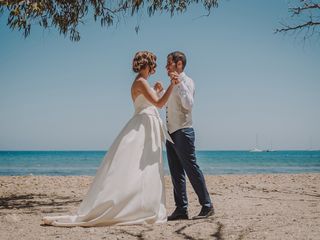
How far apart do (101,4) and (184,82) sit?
3618 mm

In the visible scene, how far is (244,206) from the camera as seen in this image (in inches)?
253

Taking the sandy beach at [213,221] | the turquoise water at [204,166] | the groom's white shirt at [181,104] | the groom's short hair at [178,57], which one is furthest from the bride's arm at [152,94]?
the turquoise water at [204,166]

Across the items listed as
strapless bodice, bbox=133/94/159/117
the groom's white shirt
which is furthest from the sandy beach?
strapless bodice, bbox=133/94/159/117

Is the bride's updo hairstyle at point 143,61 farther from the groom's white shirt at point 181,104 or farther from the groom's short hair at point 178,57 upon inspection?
the groom's white shirt at point 181,104

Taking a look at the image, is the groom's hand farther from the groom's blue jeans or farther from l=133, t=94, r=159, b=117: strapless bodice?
the groom's blue jeans

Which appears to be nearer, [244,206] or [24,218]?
[24,218]

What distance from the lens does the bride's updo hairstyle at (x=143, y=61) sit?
16.2 ft

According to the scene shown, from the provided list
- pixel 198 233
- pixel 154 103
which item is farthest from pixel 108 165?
pixel 198 233

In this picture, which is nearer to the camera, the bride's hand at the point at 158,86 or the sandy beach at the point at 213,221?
the sandy beach at the point at 213,221

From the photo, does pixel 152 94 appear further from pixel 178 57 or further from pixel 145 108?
pixel 178 57

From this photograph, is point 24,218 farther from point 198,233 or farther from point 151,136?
point 198,233

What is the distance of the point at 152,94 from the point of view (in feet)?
15.8

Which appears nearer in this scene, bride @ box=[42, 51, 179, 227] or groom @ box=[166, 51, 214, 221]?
bride @ box=[42, 51, 179, 227]

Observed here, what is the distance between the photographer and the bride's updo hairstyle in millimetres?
4945
